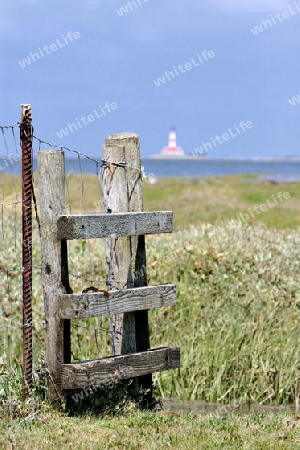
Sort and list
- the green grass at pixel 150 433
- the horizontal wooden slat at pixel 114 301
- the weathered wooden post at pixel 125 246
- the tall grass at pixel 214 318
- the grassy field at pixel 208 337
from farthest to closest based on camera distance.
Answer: the tall grass at pixel 214 318 → the weathered wooden post at pixel 125 246 → the horizontal wooden slat at pixel 114 301 → the grassy field at pixel 208 337 → the green grass at pixel 150 433

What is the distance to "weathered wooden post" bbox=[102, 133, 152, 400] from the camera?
6.77 meters

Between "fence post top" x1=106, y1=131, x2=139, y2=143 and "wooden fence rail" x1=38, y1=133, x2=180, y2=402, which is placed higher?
"fence post top" x1=106, y1=131, x2=139, y2=143

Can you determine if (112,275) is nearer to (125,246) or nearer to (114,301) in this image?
(125,246)

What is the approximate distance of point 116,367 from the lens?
20.9 feet

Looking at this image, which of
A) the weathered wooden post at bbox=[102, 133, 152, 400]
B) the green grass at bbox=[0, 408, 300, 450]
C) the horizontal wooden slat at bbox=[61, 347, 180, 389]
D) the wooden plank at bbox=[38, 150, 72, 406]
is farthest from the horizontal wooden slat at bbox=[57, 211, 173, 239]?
the green grass at bbox=[0, 408, 300, 450]

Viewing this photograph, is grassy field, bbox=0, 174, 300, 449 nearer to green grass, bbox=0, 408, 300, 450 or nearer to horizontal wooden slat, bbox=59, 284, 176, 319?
green grass, bbox=0, 408, 300, 450

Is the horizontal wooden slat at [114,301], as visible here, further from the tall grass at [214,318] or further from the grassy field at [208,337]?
the tall grass at [214,318]

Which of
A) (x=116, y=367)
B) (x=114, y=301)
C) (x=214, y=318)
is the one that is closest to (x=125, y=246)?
(x=114, y=301)

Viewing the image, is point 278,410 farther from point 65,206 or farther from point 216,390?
point 65,206

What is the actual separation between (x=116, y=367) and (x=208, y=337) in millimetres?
2730

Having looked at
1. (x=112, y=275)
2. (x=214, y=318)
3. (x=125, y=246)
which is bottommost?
(x=214, y=318)

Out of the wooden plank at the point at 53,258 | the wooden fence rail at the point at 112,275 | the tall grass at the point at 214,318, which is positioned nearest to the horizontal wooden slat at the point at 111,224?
the wooden fence rail at the point at 112,275

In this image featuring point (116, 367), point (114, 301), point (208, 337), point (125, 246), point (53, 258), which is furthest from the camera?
point (208, 337)

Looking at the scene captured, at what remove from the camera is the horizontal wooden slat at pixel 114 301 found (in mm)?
5992
